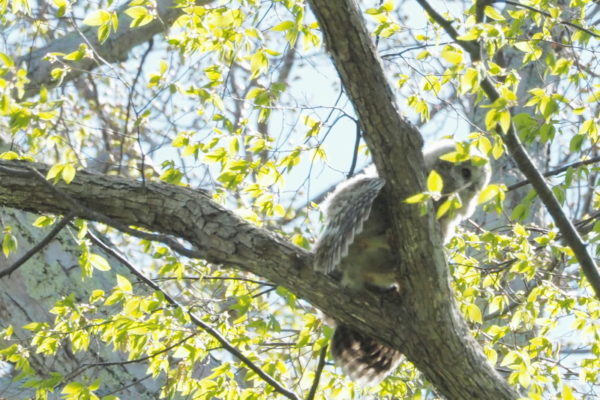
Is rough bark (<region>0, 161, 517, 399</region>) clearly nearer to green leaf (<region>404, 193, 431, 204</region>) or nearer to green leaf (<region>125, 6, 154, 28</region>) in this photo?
green leaf (<region>404, 193, 431, 204</region>)

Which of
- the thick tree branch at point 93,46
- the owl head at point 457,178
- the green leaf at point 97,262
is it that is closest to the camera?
the green leaf at point 97,262

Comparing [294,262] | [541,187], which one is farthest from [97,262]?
[541,187]

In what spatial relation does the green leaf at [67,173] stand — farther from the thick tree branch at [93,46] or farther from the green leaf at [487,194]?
the thick tree branch at [93,46]

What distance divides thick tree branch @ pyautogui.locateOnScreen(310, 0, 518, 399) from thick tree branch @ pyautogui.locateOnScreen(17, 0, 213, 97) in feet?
12.7

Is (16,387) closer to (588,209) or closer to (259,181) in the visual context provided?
(259,181)

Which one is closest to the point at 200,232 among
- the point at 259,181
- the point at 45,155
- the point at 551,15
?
the point at 259,181

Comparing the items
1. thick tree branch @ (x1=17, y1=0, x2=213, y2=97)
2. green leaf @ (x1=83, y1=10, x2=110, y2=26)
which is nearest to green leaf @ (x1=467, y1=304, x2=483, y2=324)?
green leaf @ (x1=83, y1=10, x2=110, y2=26)

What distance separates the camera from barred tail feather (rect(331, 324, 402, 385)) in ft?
13.6

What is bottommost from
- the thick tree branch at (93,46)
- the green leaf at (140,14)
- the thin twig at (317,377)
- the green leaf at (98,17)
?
the thin twig at (317,377)

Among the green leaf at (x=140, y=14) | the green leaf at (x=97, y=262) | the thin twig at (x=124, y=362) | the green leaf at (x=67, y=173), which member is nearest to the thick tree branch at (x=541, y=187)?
the green leaf at (x=140, y=14)

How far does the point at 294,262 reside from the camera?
3.54 metres

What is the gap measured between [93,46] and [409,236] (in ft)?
15.3

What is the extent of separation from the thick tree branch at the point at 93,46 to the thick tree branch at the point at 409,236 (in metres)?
3.86

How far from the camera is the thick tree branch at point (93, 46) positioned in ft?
22.9
